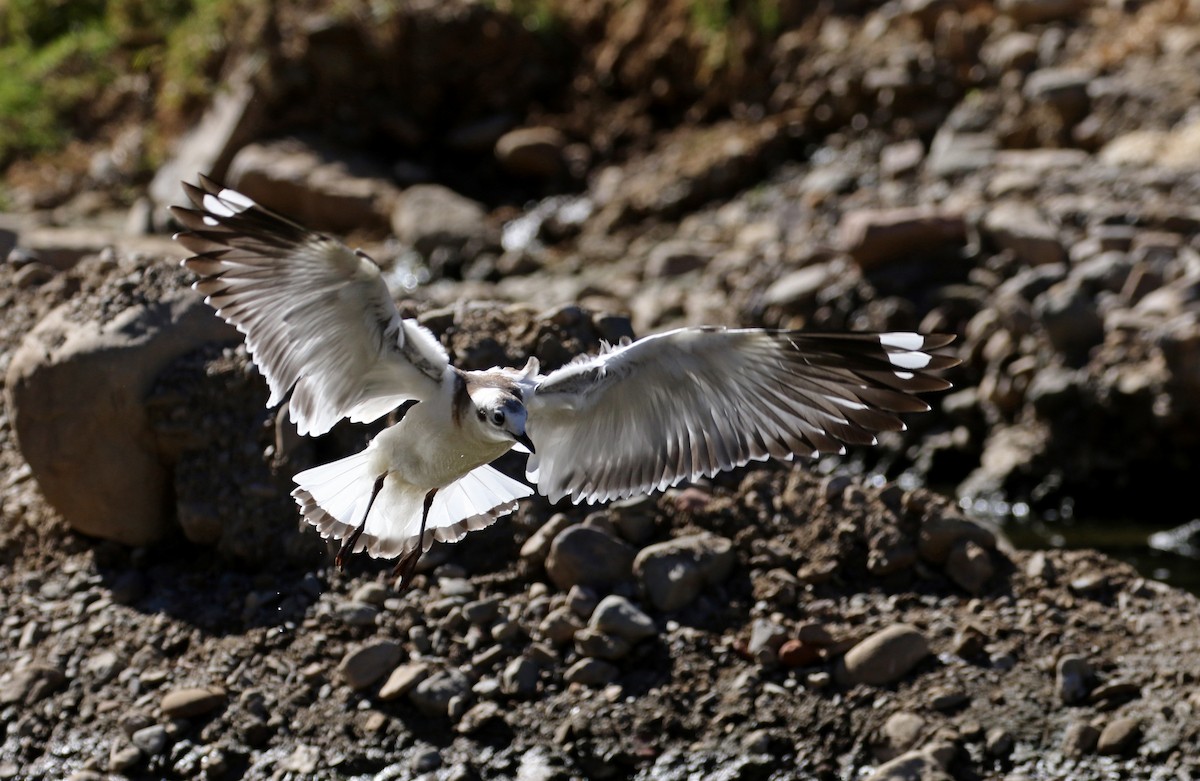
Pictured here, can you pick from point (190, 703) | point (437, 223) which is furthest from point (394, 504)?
point (437, 223)

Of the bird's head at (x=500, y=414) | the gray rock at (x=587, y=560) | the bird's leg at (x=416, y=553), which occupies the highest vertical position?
the bird's head at (x=500, y=414)

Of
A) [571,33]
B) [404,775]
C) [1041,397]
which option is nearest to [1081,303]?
[1041,397]

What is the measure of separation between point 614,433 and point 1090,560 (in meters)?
2.32

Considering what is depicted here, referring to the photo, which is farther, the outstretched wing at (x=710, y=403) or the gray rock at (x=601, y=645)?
the gray rock at (x=601, y=645)

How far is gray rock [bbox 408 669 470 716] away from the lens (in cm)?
540

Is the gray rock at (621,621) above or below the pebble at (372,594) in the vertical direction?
below

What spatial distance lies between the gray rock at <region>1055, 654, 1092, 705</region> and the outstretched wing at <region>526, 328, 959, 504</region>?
4.45 feet

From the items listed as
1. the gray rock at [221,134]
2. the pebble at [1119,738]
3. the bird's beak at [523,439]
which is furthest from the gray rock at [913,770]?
the gray rock at [221,134]

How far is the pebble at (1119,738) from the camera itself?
5164 millimetres

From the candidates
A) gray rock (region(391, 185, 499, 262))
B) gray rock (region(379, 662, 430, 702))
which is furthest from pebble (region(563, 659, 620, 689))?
gray rock (region(391, 185, 499, 262))

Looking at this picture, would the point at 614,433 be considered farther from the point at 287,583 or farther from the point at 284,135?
the point at 284,135

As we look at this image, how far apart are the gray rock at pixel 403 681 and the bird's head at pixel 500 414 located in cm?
120

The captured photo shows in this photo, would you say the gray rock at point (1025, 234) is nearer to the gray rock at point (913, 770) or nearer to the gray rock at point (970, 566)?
the gray rock at point (970, 566)

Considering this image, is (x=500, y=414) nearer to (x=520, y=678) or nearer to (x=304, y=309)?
(x=304, y=309)
